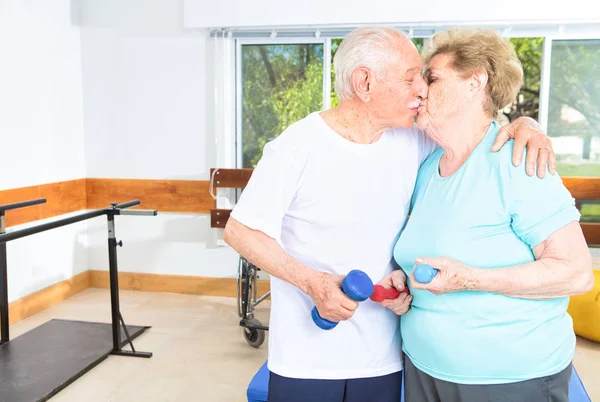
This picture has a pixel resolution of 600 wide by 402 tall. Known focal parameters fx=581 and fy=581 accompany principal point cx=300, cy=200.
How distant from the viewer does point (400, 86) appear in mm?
1461

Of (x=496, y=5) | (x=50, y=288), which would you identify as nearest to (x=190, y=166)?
(x=50, y=288)

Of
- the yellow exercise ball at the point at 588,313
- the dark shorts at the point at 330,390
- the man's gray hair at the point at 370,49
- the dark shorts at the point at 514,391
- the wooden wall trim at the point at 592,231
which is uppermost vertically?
the man's gray hair at the point at 370,49

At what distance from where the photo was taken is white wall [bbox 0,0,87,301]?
383cm

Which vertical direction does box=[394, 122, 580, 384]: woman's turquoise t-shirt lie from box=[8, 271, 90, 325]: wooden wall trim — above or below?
above

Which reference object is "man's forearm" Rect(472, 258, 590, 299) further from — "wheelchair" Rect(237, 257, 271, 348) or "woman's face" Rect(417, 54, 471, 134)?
"wheelchair" Rect(237, 257, 271, 348)

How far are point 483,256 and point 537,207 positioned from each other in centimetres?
16

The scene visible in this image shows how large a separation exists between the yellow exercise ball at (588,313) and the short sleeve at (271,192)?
2815 millimetres

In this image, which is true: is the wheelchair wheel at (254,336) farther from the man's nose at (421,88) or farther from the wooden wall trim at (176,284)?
the man's nose at (421,88)

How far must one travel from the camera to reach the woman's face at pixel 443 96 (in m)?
1.43

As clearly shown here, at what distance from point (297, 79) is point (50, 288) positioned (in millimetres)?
2422

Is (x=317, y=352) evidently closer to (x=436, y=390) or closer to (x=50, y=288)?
(x=436, y=390)

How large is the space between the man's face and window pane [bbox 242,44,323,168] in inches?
117

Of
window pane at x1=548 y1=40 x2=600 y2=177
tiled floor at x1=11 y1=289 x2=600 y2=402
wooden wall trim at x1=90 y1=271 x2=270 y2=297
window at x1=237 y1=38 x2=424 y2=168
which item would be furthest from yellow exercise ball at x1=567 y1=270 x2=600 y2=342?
wooden wall trim at x1=90 y1=271 x2=270 y2=297

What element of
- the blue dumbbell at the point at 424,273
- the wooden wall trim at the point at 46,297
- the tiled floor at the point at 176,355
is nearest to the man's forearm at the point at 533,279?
the blue dumbbell at the point at 424,273
